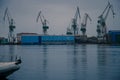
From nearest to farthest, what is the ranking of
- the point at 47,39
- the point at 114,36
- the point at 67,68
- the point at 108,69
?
the point at 108,69
the point at 67,68
the point at 114,36
the point at 47,39

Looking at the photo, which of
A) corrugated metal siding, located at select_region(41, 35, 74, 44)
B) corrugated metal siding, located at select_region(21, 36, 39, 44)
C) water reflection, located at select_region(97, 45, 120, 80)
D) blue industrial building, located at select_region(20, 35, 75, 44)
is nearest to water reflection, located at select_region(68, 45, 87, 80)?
water reflection, located at select_region(97, 45, 120, 80)

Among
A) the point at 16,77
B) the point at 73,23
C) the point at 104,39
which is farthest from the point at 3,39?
the point at 16,77

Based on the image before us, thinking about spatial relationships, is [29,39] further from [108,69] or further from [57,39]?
[108,69]

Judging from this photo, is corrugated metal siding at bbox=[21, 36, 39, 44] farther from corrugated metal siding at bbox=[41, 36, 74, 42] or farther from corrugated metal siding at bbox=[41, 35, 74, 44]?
corrugated metal siding at bbox=[41, 36, 74, 42]

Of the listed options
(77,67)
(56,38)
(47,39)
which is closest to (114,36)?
(56,38)

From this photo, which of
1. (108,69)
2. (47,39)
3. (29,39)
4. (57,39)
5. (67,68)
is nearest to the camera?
(108,69)

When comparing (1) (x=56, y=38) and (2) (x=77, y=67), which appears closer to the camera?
(2) (x=77, y=67)

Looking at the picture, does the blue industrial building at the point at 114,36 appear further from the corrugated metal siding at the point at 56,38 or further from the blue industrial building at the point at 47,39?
the corrugated metal siding at the point at 56,38

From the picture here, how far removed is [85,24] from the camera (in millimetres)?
150875

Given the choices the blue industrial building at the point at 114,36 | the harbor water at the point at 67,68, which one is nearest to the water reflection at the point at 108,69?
the harbor water at the point at 67,68

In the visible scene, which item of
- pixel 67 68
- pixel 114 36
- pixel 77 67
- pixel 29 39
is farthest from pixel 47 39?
pixel 67 68

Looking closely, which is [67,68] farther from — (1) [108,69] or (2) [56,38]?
(2) [56,38]

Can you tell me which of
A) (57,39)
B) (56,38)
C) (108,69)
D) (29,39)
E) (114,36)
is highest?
(114,36)

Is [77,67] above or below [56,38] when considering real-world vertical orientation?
below
